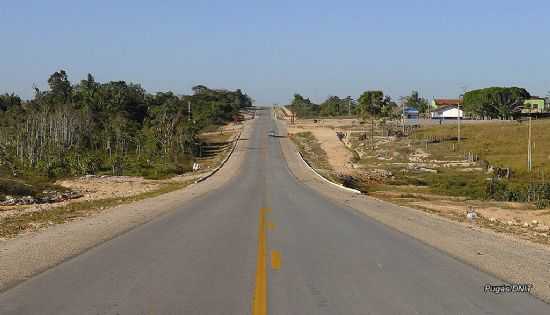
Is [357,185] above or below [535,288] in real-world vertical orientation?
below

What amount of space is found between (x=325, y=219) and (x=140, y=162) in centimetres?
5293

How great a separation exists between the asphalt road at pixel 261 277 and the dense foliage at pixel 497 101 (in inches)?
5391

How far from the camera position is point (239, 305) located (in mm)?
8695

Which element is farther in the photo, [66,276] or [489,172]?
[489,172]

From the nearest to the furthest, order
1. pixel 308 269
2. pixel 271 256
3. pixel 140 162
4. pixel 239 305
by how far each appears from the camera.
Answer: pixel 239 305
pixel 308 269
pixel 271 256
pixel 140 162

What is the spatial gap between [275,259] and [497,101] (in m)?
145

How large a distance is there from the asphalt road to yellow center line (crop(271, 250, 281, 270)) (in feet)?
0.06

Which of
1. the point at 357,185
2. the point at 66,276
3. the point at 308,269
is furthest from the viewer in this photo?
the point at 357,185

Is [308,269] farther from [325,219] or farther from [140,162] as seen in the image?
[140,162]

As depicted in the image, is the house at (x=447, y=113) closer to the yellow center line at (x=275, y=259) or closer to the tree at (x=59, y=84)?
the tree at (x=59, y=84)

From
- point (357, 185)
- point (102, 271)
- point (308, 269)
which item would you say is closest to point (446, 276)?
point (308, 269)

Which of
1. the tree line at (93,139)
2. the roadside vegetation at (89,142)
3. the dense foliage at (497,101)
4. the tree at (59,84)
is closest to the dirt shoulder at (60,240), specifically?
the roadside vegetation at (89,142)

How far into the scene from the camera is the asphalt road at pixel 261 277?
8.70 metres

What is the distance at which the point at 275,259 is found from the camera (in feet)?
41.9
